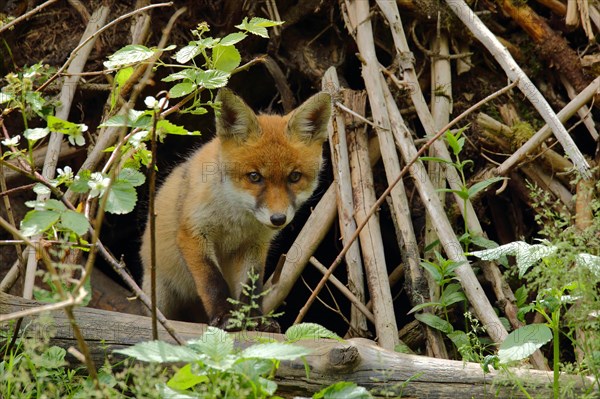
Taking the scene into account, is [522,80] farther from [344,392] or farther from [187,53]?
[344,392]

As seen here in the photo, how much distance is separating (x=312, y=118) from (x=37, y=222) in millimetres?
2408

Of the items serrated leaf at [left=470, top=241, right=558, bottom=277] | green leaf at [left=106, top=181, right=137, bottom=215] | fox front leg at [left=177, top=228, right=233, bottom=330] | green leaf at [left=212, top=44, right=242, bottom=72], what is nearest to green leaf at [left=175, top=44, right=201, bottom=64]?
green leaf at [left=212, top=44, right=242, bottom=72]

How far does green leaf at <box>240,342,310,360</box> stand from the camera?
8.37 feet

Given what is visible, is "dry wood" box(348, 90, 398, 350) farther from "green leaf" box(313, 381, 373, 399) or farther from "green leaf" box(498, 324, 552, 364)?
"green leaf" box(313, 381, 373, 399)

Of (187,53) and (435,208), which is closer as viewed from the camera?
(187,53)

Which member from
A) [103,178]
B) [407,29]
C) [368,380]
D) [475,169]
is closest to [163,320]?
[103,178]

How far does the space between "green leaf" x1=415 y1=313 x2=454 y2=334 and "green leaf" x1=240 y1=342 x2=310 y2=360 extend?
73.6 inches

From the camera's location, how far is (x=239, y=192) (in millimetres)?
4582

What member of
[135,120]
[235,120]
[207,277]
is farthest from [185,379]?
[235,120]

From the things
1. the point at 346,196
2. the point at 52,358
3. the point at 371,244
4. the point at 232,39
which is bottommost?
the point at 52,358

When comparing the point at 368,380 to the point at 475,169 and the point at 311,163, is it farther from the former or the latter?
the point at 475,169

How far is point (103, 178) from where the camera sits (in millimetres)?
3051

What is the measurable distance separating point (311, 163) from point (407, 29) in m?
1.83

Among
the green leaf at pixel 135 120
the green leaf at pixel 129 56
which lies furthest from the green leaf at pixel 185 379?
the green leaf at pixel 129 56
